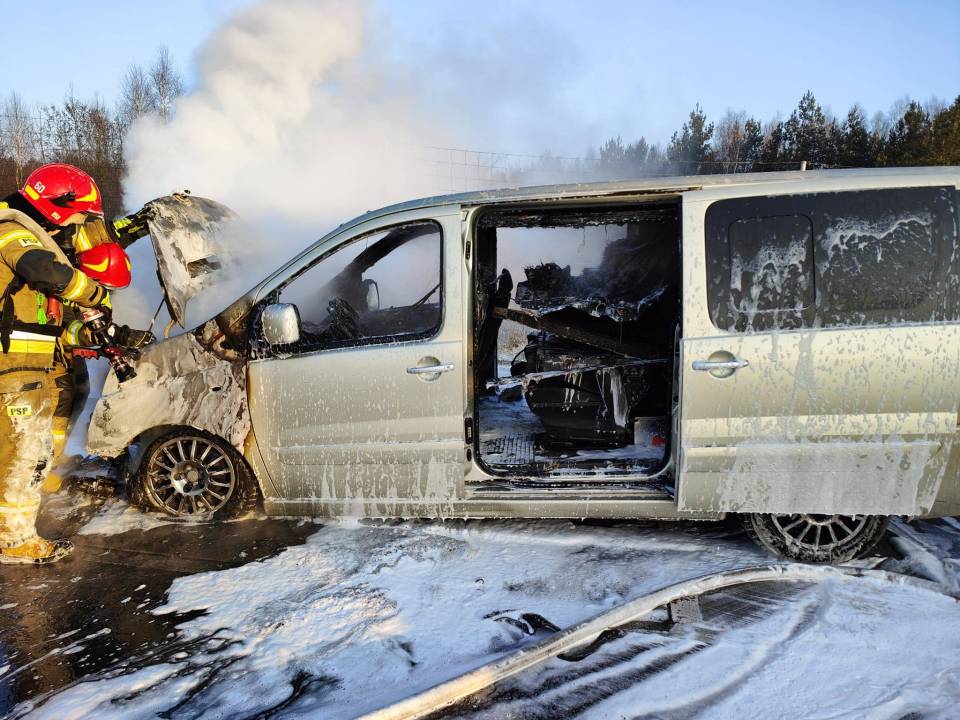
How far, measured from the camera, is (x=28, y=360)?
348 cm

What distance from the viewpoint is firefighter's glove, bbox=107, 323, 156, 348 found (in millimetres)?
3812

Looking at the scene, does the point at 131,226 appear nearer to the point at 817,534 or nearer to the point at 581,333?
the point at 581,333

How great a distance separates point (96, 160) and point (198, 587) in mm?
29619

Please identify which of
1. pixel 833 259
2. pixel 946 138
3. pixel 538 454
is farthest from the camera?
pixel 946 138

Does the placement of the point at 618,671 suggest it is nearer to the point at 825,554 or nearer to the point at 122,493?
the point at 825,554

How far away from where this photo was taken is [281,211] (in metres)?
11.2

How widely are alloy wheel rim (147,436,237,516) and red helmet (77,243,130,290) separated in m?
1.20

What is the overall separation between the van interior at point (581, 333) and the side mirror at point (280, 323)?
1.18 metres

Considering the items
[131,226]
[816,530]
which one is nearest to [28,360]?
[131,226]

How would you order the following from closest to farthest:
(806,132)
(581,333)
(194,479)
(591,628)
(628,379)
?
(591,628), (194,479), (628,379), (581,333), (806,132)

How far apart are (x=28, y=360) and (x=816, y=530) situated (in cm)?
441

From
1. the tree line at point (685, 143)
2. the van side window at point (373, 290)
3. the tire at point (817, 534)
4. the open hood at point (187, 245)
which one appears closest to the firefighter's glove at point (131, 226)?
the open hood at point (187, 245)

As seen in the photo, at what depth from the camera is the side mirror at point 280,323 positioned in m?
3.27

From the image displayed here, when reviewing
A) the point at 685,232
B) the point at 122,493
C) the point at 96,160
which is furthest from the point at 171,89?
the point at 685,232
